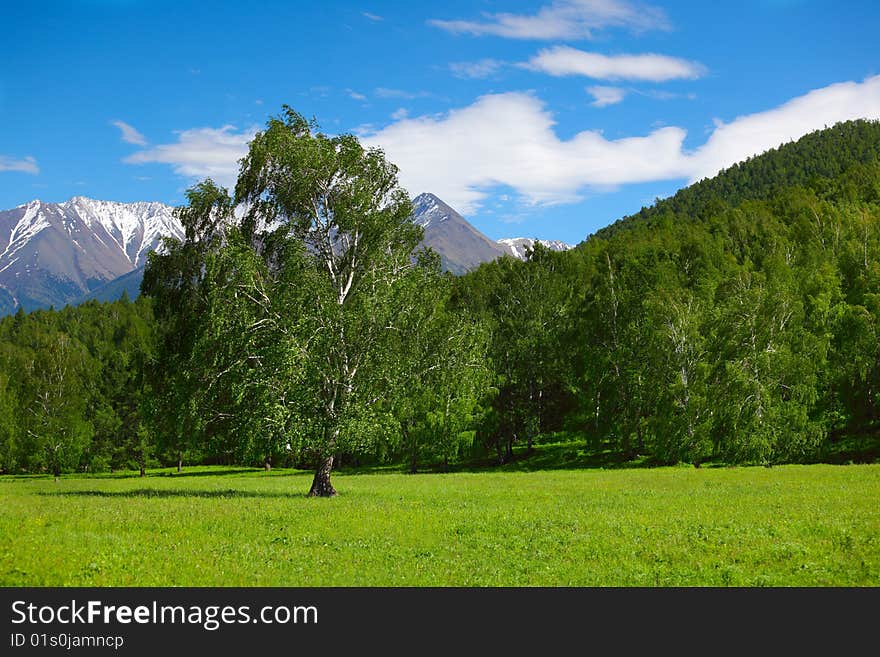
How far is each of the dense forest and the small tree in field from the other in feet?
0.42

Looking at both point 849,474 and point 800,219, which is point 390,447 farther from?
point 800,219

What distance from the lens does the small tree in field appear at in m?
33.8

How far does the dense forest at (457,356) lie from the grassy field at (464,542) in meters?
6.91

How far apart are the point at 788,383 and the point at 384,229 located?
39509mm

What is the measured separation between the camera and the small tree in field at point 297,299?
33.8 m

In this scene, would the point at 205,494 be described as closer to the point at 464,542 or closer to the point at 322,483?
the point at 322,483

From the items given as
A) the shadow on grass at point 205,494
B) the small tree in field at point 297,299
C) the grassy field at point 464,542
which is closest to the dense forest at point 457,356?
the small tree in field at point 297,299

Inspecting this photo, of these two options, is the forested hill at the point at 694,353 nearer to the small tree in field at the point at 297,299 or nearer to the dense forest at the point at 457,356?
the dense forest at the point at 457,356

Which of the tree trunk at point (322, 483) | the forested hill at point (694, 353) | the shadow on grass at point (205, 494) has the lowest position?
the shadow on grass at point (205, 494)

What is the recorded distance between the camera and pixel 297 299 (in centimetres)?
Answer: 3456

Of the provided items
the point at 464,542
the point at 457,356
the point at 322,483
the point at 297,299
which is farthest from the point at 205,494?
the point at 464,542

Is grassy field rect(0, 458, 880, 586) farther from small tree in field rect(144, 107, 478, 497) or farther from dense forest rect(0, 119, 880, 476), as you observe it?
dense forest rect(0, 119, 880, 476)

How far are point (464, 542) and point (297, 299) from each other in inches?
710
